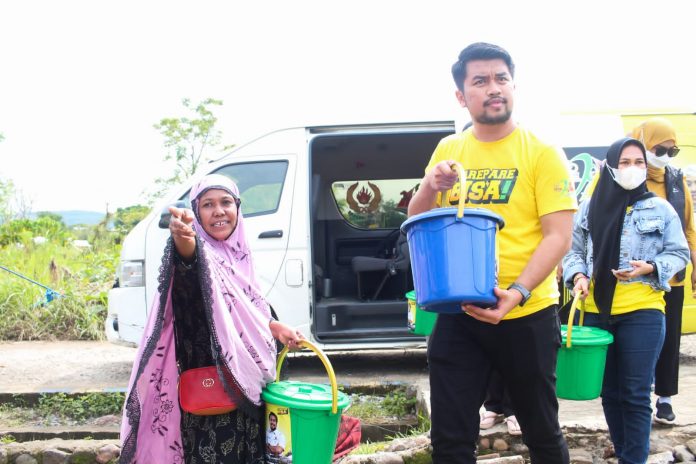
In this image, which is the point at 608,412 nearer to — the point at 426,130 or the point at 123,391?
the point at 426,130

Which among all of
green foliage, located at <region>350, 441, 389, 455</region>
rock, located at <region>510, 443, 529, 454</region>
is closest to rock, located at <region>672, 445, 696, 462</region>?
rock, located at <region>510, 443, 529, 454</region>

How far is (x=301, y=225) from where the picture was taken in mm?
5762

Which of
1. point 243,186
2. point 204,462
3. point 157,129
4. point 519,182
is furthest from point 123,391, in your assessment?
point 157,129

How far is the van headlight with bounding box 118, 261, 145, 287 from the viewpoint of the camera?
18.9 ft

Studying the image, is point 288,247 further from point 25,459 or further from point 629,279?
point 629,279

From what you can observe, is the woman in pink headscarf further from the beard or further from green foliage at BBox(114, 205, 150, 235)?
green foliage at BBox(114, 205, 150, 235)

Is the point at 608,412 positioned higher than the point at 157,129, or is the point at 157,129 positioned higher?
the point at 157,129

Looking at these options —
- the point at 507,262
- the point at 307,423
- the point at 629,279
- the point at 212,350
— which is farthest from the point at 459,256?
the point at 629,279

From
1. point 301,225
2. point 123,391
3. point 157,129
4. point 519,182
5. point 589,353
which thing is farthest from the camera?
point 157,129

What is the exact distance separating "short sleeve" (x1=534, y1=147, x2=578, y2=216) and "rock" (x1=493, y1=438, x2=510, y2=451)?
1866 millimetres

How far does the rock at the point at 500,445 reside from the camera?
379 centimetres

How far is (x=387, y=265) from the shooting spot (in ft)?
21.9

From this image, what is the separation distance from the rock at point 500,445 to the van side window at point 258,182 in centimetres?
289

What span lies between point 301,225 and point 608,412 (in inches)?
120
